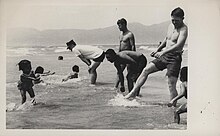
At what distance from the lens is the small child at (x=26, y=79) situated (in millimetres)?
1827

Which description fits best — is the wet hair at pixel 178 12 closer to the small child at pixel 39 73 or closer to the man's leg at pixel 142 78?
the man's leg at pixel 142 78

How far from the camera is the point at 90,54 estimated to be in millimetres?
1841

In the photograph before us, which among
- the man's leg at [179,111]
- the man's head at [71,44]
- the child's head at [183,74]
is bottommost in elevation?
the man's leg at [179,111]

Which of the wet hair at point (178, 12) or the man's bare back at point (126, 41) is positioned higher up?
the wet hair at point (178, 12)

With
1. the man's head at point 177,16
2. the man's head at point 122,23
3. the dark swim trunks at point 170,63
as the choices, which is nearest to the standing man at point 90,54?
the man's head at point 122,23

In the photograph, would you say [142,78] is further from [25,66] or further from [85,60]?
[25,66]

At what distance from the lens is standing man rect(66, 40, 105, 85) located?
183 centimetres

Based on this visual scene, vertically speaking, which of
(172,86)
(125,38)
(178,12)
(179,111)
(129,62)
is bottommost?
(179,111)

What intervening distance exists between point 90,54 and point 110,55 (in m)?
0.09

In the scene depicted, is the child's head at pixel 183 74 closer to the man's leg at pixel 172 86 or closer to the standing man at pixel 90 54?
the man's leg at pixel 172 86

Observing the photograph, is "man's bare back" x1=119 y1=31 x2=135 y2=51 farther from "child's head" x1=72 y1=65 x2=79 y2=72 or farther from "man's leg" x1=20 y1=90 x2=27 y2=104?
"man's leg" x1=20 y1=90 x2=27 y2=104

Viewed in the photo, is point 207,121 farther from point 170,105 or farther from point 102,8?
point 102,8

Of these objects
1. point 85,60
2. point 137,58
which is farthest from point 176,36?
point 85,60
